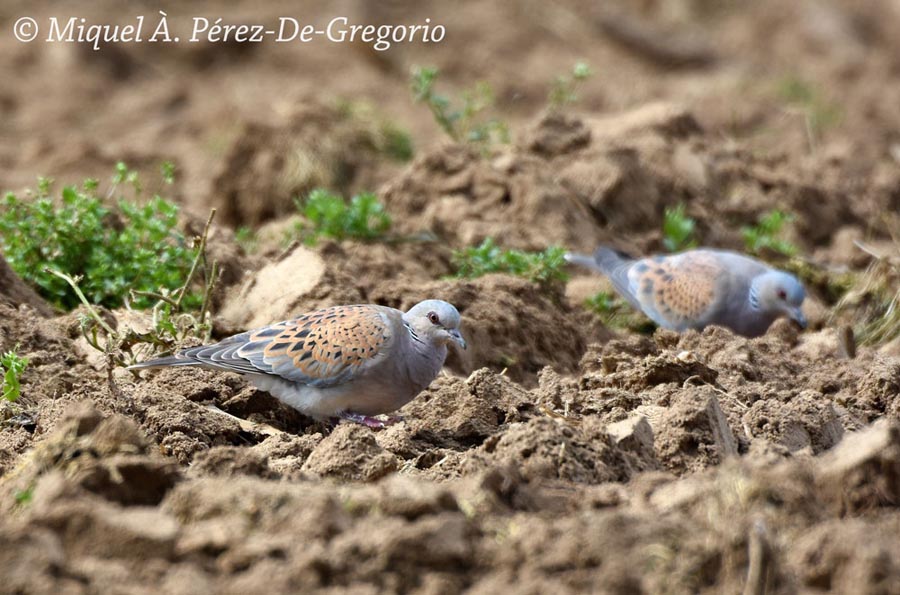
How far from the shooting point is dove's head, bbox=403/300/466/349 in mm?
5184

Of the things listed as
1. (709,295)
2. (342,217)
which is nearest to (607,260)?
(709,295)

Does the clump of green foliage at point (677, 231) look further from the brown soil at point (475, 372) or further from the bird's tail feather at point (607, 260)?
the bird's tail feather at point (607, 260)

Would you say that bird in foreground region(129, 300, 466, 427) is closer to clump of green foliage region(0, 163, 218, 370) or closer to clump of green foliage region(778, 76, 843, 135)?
clump of green foliage region(0, 163, 218, 370)

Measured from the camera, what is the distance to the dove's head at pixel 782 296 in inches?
277

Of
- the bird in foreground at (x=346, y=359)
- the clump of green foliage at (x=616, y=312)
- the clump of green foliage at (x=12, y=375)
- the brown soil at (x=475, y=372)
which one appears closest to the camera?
the brown soil at (x=475, y=372)

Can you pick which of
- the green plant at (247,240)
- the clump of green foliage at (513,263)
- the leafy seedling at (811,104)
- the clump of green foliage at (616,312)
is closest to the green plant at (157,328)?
the green plant at (247,240)

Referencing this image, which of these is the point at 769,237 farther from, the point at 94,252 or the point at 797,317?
the point at 94,252

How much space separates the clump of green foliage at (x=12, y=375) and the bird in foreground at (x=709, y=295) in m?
3.21

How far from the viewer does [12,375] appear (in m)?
4.80

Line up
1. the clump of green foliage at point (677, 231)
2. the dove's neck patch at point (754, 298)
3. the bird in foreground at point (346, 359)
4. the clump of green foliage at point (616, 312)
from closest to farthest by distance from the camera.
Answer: the bird in foreground at point (346, 359) → the dove's neck patch at point (754, 298) → the clump of green foliage at point (616, 312) → the clump of green foliage at point (677, 231)

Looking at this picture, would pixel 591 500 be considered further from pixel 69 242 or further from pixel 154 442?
pixel 69 242

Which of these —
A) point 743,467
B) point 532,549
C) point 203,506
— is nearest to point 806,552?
point 743,467

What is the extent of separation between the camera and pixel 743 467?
3383 millimetres

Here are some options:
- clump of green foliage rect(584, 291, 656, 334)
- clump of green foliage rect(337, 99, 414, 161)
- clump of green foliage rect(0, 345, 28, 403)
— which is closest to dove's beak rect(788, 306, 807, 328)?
clump of green foliage rect(584, 291, 656, 334)
